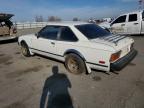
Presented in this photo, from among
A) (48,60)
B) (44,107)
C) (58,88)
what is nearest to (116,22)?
(48,60)

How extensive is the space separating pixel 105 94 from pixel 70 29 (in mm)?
2386

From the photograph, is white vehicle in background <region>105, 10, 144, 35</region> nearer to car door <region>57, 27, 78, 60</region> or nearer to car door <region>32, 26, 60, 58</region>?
car door <region>32, 26, 60, 58</region>

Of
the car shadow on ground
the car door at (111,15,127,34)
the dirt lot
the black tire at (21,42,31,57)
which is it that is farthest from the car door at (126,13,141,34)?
the car shadow on ground

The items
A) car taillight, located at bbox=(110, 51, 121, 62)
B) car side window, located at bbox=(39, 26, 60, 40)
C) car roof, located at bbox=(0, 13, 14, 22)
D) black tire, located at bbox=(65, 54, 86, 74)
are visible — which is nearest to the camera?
car taillight, located at bbox=(110, 51, 121, 62)

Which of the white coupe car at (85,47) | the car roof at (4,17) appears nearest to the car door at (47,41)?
the white coupe car at (85,47)

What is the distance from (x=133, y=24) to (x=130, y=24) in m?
0.19

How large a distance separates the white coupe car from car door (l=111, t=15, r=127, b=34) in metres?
6.46

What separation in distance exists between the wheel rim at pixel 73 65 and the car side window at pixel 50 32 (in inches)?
41.4

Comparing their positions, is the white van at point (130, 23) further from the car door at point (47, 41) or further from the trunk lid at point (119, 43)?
the car door at point (47, 41)

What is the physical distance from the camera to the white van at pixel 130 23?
11.3 metres

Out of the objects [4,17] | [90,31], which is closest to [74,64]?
[90,31]

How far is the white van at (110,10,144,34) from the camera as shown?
37.0ft

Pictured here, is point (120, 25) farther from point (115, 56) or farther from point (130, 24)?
point (115, 56)

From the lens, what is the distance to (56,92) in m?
4.53
